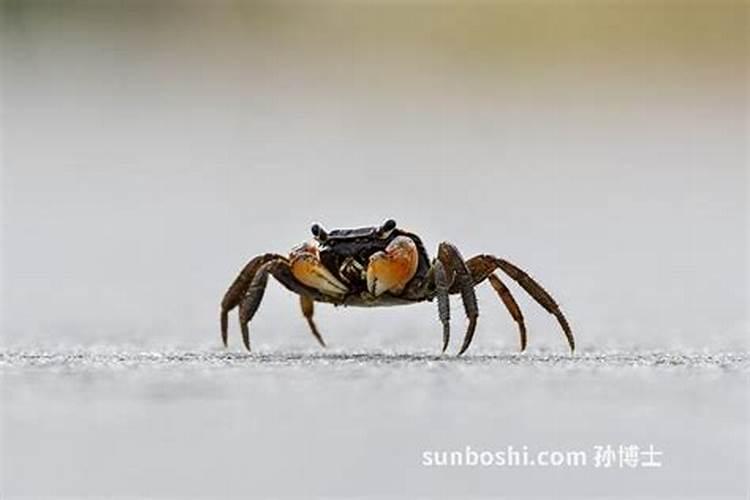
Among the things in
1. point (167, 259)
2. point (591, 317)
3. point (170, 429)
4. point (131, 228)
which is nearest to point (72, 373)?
point (170, 429)

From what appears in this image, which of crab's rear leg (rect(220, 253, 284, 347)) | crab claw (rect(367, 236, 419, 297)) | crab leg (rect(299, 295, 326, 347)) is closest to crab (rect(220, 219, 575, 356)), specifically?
crab claw (rect(367, 236, 419, 297))

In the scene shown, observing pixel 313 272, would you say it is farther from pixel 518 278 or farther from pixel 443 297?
pixel 518 278

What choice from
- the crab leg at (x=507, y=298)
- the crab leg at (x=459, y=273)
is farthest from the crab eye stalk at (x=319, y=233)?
the crab leg at (x=507, y=298)

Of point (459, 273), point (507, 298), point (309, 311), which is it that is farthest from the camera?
point (309, 311)

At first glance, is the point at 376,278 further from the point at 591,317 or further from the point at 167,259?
the point at 167,259

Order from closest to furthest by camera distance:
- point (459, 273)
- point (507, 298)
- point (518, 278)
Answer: point (459, 273) → point (518, 278) → point (507, 298)

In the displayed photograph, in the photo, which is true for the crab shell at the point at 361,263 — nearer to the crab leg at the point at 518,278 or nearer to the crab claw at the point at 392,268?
the crab claw at the point at 392,268

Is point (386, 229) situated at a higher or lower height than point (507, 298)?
higher

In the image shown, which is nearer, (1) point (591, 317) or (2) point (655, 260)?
(1) point (591, 317)

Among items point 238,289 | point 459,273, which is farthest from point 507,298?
point 238,289
